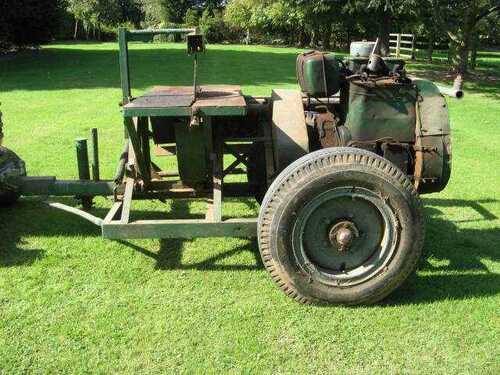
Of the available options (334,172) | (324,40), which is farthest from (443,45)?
(334,172)

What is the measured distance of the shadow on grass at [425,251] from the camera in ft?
13.2

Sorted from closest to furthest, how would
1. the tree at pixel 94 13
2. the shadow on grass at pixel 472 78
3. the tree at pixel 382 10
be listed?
the shadow on grass at pixel 472 78
the tree at pixel 382 10
the tree at pixel 94 13

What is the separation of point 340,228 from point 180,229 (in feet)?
3.65

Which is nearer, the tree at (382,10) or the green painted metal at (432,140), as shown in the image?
the green painted metal at (432,140)

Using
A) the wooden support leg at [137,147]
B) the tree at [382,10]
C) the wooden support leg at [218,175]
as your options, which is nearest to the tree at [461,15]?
the tree at [382,10]

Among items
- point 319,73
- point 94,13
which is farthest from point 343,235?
point 94,13

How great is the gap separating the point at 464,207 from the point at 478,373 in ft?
9.89

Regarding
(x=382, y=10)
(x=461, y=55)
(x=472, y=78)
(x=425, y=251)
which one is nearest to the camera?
(x=425, y=251)

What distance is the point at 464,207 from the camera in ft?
19.2

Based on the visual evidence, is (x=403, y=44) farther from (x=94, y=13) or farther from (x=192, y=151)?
(x=192, y=151)

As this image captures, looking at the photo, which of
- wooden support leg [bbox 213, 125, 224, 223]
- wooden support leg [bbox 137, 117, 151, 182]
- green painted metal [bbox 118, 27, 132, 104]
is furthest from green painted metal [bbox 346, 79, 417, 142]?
green painted metal [bbox 118, 27, 132, 104]

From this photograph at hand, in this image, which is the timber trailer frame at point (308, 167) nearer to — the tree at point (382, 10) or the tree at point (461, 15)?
the tree at point (382, 10)

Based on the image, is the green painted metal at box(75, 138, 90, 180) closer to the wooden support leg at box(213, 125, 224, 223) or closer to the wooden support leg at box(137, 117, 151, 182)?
the wooden support leg at box(137, 117, 151, 182)

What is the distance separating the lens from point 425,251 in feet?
15.3
